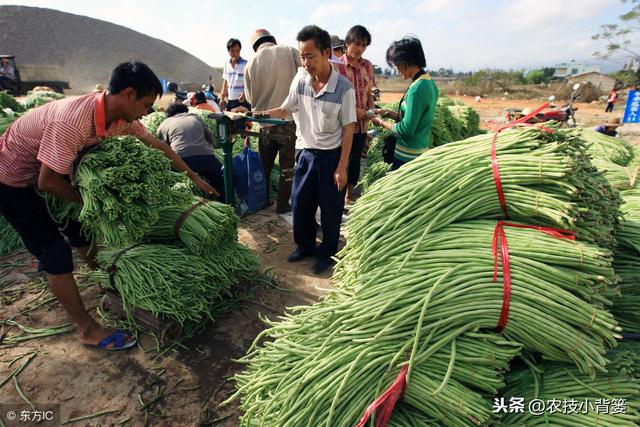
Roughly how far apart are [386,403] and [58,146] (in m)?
2.40

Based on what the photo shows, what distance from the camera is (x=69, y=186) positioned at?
7.92 feet

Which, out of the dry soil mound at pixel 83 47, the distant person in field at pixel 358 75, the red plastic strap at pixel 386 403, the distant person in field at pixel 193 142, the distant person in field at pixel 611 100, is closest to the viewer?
the red plastic strap at pixel 386 403

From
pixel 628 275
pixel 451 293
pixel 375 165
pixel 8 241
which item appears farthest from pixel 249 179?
pixel 628 275

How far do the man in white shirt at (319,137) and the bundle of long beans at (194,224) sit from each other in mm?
968

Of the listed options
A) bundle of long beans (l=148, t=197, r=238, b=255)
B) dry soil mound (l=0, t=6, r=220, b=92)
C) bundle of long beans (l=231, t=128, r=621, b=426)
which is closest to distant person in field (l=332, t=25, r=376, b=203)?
bundle of long beans (l=148, t=197, r=238, b=255)

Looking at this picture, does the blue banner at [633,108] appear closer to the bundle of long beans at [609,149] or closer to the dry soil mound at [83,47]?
the bundle of long beans at [609,149]

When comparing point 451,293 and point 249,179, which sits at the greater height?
point 451,293

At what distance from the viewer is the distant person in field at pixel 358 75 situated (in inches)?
175

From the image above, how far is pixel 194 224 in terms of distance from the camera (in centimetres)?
287

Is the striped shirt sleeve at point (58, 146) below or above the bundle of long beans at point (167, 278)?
above

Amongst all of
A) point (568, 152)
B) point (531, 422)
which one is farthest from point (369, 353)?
point (568, 152)

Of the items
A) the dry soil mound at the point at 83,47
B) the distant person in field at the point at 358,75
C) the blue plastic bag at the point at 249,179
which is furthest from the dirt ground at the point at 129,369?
the dry soil mound at the point at 83,47

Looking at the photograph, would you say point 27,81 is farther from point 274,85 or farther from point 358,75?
point 358,75

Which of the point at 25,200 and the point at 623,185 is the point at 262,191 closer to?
the point at 25,200
